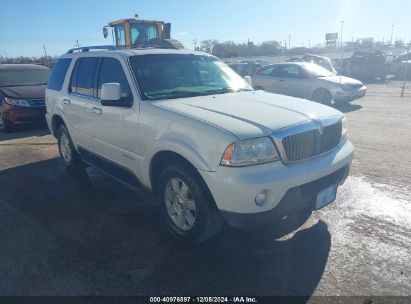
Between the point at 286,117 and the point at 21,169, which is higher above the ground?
the point at 286,117

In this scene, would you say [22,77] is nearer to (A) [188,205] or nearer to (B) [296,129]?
(A) [188,205]

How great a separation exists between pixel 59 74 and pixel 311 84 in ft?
28.3

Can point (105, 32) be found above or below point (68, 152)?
above

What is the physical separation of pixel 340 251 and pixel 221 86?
2.41 m

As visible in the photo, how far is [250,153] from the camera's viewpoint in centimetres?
300

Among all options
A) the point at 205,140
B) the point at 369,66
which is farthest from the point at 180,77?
the point at 369,66

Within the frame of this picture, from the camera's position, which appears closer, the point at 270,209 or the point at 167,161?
the point at 270,209

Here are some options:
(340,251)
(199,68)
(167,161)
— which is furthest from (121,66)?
(340,251)

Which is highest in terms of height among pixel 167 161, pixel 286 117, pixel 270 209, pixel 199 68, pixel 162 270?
pixel 199 68

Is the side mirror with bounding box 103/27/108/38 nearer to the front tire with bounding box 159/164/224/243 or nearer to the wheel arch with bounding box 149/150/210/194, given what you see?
the wheel arch with bounding box 149/150/210/194

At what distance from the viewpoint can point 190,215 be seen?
139 inches

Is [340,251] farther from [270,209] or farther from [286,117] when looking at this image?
[286,117]

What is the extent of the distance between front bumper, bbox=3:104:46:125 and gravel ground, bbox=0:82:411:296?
14.3 ft

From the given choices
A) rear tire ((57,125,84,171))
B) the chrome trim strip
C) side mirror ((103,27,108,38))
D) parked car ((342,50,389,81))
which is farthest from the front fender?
parked car ((342,50,389,81))
